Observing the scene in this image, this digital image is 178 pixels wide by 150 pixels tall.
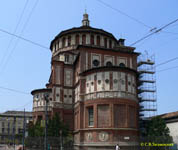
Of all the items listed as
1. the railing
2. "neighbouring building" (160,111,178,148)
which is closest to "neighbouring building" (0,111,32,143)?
"neighbouring building" (160,111,178,148)

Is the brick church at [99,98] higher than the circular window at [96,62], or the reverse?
the circular window at [96,62]

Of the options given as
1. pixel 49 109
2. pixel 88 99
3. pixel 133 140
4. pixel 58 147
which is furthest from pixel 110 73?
pixel 49 109

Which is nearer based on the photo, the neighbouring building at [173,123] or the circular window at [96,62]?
the neighbouring building at [173,123]

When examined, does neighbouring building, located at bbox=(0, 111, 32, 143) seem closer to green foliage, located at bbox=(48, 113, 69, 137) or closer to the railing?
green foliage, located at bbox=(48, 113, 69, 137)

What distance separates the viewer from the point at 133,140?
37.3 m

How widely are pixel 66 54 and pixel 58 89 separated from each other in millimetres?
8505

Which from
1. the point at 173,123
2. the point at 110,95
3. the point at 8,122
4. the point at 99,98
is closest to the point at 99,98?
the point at 99,98

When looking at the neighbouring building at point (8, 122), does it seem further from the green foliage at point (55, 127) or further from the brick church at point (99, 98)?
the green foliage at point (55, 127)

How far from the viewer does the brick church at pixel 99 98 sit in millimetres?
36750

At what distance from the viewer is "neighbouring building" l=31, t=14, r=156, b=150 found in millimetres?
36750

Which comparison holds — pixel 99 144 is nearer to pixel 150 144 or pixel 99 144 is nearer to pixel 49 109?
pixel 150 144

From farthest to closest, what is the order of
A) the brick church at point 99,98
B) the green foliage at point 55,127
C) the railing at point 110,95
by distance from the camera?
the green foliage at point 55,127, the railing at point 110,95, the brick church at point 99,98

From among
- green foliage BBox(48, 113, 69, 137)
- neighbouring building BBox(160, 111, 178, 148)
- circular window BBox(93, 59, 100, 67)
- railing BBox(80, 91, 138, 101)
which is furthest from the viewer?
circular window BBox(93, 59, 100, 67)

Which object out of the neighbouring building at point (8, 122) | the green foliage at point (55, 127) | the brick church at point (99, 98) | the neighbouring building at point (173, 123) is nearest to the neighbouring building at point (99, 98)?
the brick church at point (99, 98)
